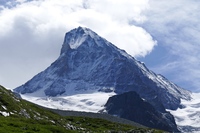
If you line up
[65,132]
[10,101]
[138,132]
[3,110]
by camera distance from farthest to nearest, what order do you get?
[138,132]
[10,101]
[3,110]
[65,132]

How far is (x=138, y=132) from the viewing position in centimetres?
13075

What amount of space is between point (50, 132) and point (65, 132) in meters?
9.43

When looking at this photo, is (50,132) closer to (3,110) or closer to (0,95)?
(3,110)

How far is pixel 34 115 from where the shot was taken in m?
109

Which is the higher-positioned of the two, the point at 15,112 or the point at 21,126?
the point at 15,112

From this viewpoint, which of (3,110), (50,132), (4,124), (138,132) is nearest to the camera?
(4,124)

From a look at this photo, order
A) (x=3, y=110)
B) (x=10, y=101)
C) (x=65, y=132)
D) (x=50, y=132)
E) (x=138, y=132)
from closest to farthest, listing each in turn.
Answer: (x=50, y=132)
(x=65, y=132)
(x=3, y=110)
(x=10, y=101)
(x=138, y=132)

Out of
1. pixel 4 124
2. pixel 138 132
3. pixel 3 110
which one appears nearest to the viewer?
pixel 4 124

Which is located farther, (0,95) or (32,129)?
(0,95)

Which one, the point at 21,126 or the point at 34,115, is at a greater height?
the point at 34,115

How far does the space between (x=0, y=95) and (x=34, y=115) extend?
9996mm

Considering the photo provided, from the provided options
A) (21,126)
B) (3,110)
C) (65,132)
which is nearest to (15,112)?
(3,110)

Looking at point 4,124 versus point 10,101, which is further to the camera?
point 10,101

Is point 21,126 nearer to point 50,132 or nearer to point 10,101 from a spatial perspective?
point 50,132
